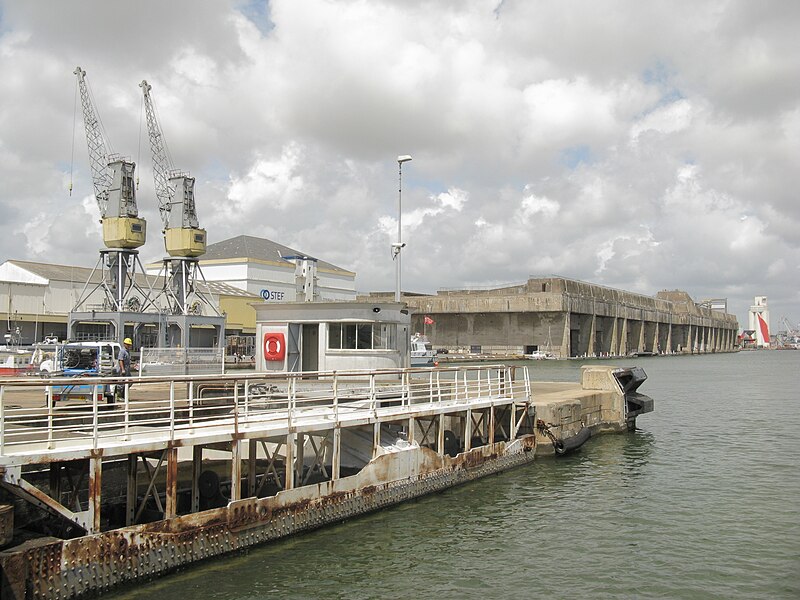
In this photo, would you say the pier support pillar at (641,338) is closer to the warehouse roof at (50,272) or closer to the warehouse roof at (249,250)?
the warehouse roof at (249,250)

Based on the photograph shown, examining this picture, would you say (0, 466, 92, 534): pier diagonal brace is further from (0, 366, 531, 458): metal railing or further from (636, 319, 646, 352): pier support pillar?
(636, 319, 646, 352): pier support pillar

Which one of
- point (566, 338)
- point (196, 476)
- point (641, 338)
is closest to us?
point (196, 476)

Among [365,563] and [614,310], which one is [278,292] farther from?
[365,563]

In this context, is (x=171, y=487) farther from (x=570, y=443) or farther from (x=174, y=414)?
(x=570, y=443)

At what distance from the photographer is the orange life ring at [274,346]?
82.4ft

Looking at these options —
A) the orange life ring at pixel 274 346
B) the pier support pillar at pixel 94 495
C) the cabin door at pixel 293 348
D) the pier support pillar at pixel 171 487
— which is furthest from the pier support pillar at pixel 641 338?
the pier support pillar at pixel 94 495

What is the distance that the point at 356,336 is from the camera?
24.5 meters

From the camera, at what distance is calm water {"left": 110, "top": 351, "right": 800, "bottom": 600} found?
44.6ft

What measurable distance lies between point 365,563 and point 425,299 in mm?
117601

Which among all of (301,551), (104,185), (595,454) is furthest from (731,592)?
(104,185)

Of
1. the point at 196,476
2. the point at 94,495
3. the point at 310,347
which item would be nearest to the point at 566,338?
the point at 310,347

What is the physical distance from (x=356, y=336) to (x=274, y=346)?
10.3 feet

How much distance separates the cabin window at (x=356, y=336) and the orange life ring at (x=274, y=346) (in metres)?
1.79

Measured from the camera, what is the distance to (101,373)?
2752 centimetres
